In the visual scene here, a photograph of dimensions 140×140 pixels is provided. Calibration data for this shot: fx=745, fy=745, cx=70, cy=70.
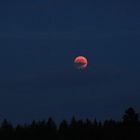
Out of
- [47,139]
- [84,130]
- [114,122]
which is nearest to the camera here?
[47,139]

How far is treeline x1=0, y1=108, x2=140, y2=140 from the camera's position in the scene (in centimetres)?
9456

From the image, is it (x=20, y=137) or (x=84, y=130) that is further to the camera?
(x=84, y=130)

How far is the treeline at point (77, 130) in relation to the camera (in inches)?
3723

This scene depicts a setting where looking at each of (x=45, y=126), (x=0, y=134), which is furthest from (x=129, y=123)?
(x=0, y=134)

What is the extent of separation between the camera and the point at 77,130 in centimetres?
10144

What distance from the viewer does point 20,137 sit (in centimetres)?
9381

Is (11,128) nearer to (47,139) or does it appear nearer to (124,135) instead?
(47,139)

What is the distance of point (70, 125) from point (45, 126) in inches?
221

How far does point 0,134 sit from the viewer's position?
314ft

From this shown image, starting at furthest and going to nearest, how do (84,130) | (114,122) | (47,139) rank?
(114,122) < (84,130) < (47,139)

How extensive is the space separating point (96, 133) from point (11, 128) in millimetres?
11947

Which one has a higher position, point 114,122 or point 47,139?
point 114,122

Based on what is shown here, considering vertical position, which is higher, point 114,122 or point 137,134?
point 114,122

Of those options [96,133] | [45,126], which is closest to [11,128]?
[45,126]
